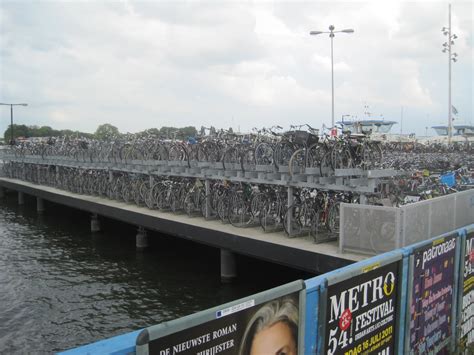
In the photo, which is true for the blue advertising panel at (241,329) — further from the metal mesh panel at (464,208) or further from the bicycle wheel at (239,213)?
the bicycle wheel at (239,213)

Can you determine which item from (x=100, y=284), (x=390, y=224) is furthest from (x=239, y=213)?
(x=390, y=224)

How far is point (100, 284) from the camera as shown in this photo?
35.8 feet

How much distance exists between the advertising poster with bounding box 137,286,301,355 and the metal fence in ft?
13.9

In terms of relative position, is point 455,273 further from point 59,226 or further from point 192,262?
point 59,226

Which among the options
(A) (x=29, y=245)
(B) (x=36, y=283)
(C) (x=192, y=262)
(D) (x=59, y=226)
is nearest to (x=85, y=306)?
(B) (x=36, y=283)

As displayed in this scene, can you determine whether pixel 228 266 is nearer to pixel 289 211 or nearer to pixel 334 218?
pixel 289 211

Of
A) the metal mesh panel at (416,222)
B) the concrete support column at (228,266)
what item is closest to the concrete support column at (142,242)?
the concrete support column at (228,266)

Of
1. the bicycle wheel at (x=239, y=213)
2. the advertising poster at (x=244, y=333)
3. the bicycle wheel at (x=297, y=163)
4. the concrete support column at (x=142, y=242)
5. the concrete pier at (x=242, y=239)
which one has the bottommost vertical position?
the concrete support column at (x=142, y=242)

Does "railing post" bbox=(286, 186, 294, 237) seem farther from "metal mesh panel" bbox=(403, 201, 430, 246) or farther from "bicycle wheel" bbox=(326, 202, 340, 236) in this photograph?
"metal mesh panel" bbox=(403, 201, 430, 246)

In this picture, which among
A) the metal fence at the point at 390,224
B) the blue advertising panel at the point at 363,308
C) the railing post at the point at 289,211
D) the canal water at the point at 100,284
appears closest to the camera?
the blue advertising panel at the point at 363,308

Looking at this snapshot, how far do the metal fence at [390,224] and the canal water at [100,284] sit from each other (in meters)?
3.39

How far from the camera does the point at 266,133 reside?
10.9 m

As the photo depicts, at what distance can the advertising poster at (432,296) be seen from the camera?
442 centimetres

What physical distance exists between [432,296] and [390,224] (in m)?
2.38
